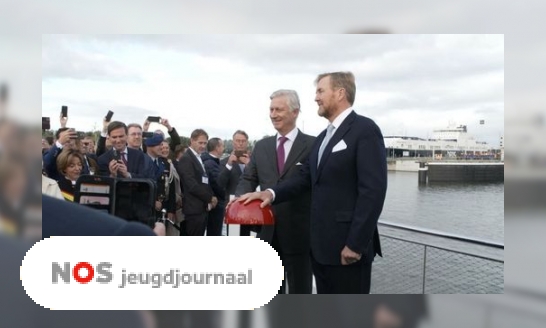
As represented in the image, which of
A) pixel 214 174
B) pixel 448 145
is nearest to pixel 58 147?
pixel 214 174

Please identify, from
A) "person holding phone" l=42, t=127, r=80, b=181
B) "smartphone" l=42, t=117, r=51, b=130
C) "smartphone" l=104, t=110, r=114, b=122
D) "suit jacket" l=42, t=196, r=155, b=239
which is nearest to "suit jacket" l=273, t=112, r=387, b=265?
"smartphone" l=104, t=110, r=114, b=122

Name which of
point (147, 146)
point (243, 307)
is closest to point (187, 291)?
point (243, 307)

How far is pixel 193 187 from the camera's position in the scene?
2.27 meters

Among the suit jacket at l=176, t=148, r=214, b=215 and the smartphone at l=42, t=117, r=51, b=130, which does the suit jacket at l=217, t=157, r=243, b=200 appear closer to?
the suit jacket at l=176, t=148, r=214, b=215

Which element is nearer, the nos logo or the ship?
the nos logo

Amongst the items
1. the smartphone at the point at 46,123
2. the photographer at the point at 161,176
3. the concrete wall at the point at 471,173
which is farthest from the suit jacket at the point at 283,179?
the smartphone at the point at 46,123

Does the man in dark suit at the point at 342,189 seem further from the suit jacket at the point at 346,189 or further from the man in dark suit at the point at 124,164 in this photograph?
the man in dark suit at the point at 124,164

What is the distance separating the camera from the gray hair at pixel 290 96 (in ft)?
7.00

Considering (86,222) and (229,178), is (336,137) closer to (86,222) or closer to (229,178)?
(229,178)

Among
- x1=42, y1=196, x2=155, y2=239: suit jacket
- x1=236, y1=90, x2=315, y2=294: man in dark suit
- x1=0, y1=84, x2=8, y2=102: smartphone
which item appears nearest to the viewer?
x1=42, y1=196, x2=155, y2=239: suit jacket

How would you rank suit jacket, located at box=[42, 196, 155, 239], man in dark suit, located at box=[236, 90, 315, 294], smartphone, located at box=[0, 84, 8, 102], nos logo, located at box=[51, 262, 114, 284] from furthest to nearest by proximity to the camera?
man in dark suit, located at box=[236, 90, 315, 294], smartphone, located at box=[0, 84, 8, 102], nos logo, located at box=[51, 262, 114, 284], suit jacket, located at box=[42, 196, 155, 239]

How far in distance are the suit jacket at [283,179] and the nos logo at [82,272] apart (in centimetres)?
63

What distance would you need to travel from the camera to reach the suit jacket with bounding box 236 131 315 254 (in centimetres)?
221

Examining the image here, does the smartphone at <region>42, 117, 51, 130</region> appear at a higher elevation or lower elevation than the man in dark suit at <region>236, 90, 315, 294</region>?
higher
